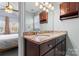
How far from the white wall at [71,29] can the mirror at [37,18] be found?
77 millimetres

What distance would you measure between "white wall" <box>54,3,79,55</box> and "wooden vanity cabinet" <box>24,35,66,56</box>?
8 cm

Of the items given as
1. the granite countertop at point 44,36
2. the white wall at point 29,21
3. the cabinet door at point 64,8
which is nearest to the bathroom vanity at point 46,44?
the granite countertop at point 44,36

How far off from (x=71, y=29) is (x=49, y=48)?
39 centimetres

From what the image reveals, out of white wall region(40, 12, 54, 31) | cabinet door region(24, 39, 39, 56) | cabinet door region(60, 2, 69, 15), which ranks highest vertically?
cabinet door region(60, 2, 69, 15)

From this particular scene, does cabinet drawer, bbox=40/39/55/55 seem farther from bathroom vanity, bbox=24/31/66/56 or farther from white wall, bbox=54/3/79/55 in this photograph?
white wall, bbox=54/3/79/55

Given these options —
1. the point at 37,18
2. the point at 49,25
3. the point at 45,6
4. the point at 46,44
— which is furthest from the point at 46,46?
the point at 45,6

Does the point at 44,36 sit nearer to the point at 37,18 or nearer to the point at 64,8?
the point at 37,18

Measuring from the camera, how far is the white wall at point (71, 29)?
1415 mm

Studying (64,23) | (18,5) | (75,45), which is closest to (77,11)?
(64,23)

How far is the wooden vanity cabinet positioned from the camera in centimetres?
139

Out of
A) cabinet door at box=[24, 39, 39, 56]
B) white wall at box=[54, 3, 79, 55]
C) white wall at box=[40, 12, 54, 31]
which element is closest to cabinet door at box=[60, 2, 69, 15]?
white wall at box=[54, 3, 79, 55]

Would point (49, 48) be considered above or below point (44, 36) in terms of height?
below

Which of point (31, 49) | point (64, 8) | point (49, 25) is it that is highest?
point (64, 8)

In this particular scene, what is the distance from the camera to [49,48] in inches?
55.4
